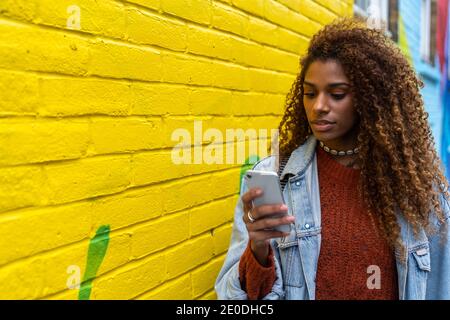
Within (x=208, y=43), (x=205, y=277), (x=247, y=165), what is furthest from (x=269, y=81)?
(x=205, y=277)

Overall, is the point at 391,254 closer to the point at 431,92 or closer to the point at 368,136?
the point at 368,136

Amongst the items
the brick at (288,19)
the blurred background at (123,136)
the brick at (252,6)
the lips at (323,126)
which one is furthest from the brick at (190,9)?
the lips at (323,126)

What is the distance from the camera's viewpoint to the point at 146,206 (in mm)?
2236

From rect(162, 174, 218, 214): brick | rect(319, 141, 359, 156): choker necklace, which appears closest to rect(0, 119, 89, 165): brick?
rect(162, 174, 218, 214): brick

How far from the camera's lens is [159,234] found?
2322 mm

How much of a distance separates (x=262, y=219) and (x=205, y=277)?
986 millimetres

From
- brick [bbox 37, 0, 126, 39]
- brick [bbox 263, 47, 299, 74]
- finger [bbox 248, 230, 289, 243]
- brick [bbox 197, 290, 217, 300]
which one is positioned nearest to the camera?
brick [bbox 37, 0, 126, 39]

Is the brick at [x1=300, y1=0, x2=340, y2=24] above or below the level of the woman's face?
above

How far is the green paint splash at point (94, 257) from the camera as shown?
6.31 feet

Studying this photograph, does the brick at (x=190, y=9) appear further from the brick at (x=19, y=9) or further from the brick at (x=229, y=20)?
the brick at (x=19, y=9)

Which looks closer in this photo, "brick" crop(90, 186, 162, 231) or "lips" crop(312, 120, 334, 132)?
"brick" crop(90, 186, 162, 231)

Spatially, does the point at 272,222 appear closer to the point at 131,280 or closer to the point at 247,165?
the point at 131,280

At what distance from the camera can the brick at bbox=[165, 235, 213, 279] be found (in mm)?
2426

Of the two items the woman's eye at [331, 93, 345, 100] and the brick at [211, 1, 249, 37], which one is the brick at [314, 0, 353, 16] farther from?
the woman's eye at [331, 93, 345, 100]
